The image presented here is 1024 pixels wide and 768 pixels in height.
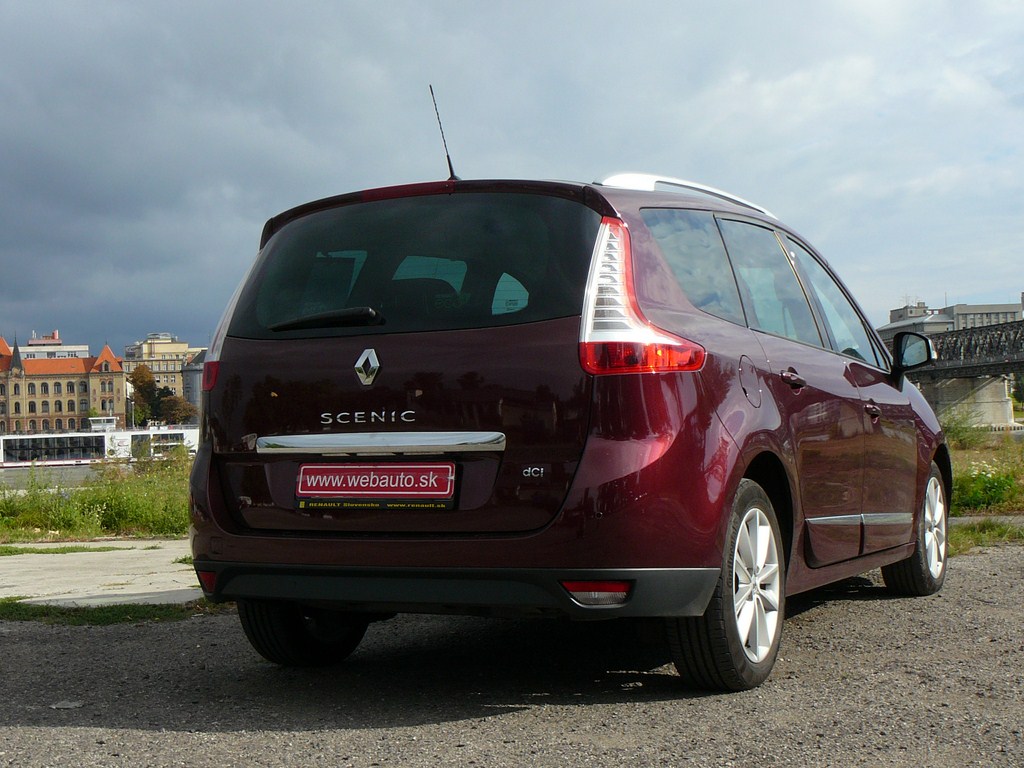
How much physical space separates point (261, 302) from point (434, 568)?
51.1 inches

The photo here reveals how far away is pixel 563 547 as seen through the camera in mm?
3719

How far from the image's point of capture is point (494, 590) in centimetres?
379

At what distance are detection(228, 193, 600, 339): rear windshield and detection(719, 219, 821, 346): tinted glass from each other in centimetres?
98

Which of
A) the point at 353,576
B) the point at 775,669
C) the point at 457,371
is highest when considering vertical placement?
the point at 457,371

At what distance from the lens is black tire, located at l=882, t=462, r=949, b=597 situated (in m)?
6.39

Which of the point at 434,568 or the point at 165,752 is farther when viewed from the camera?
the point at 434,568

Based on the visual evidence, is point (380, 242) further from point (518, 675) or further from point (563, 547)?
point (518, 675)

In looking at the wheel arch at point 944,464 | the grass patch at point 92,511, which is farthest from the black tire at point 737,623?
the grass patch at point 92,511

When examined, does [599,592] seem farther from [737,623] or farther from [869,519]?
[869,519]

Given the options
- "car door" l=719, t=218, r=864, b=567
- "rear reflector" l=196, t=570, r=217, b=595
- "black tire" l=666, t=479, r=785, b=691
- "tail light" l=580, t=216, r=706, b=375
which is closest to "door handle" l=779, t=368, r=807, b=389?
"car door" l=719, t=218, r=864, b=567

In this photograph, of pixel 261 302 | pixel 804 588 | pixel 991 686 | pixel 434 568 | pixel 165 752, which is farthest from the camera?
pixel 804 588

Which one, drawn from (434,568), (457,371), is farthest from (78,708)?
(457,371)

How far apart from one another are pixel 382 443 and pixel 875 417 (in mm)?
2681

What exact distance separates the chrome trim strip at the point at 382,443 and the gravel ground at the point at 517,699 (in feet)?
2.82
